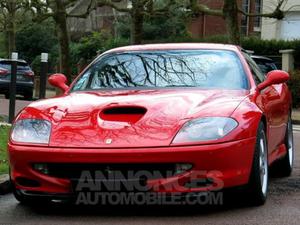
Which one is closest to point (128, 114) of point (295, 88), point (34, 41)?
point (295, 88)

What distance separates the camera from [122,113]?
17.3ft

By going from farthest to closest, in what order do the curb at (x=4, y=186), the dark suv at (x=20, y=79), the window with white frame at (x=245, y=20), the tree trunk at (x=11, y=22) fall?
the window with white frame at (x=245, y=20) → the tree trunk at (x=11, y=22) → the dark suv at (x=20, y=79) → the curb at (x=4, y=186)

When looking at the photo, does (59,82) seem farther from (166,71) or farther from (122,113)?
(122,113)

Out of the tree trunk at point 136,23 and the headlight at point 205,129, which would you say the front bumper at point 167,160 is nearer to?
the headlight at point 205,129

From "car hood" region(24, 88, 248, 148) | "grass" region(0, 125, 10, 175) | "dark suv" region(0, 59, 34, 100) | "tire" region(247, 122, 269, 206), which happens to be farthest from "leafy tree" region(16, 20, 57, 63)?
"tire" region(247, 122, 269, 206)

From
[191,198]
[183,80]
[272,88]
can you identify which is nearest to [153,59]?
[183,80]

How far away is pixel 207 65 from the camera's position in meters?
6.21

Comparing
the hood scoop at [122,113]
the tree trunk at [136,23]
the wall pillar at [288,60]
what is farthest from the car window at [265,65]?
the tree trunk at [136,23]

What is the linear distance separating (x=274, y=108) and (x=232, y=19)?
1631 cm

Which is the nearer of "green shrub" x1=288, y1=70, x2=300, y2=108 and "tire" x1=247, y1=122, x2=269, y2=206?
"tire" x1=247, y1=122, x2=269, y2=206

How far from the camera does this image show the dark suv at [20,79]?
26.3 meters

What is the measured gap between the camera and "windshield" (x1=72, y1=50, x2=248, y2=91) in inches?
237

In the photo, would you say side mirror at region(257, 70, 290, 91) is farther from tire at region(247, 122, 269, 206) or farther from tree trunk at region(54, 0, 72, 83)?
tree trunk at region(54, 0, 72, 83)

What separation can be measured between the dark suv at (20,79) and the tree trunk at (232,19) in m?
9.04
